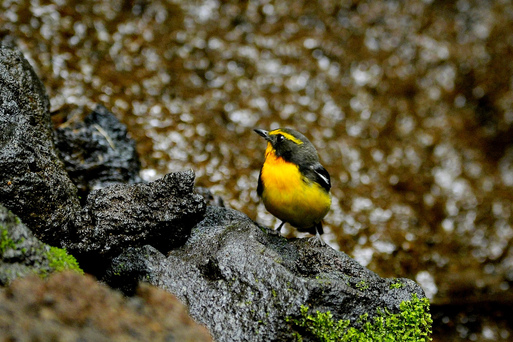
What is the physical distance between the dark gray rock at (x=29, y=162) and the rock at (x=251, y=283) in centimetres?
71

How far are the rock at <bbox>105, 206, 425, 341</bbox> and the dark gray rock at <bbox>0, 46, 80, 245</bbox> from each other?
28.0 inches

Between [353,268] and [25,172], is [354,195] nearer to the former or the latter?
[353,268]

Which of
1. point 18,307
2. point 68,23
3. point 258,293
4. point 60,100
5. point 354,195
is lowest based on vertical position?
point 18,307

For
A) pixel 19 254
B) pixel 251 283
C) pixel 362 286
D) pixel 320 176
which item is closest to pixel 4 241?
pixel 19 254

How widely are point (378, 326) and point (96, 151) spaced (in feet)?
11.9

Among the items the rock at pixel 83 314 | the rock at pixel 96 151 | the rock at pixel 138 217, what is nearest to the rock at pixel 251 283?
the rock at pixel 138 217

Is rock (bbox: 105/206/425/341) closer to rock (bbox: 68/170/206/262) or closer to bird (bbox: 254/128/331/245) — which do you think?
rock (bbox: 68/170/206/262)

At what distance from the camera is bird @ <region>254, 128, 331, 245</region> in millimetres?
4730

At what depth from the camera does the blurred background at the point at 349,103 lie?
6.54m

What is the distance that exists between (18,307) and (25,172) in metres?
1.69

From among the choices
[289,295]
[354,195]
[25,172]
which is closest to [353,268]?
[289,295]

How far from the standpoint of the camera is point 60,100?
601 centimetres

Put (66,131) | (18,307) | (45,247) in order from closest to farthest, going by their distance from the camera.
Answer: (18,307)
(45,247)
(66,131)

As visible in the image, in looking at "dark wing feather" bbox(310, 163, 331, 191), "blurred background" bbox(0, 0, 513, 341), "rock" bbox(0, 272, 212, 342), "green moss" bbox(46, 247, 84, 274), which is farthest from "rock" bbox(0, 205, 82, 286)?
"blurred background" bbox(0, 0, 513, 341)
